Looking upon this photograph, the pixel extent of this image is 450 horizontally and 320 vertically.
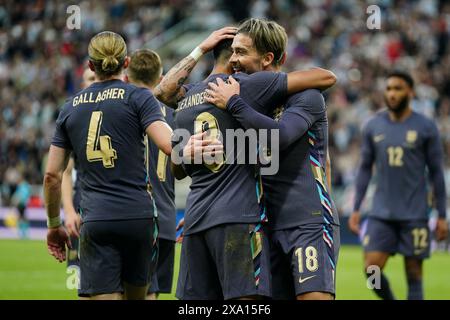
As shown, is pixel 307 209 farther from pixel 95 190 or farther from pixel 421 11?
pixel 421 11

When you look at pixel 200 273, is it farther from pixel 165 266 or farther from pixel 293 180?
pixel 165 266

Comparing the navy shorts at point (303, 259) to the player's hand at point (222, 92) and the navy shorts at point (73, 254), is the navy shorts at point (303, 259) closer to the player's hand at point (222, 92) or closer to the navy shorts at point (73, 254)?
the player's hand at point (222, 92)

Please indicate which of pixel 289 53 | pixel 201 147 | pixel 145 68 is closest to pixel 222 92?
pixel 201 147

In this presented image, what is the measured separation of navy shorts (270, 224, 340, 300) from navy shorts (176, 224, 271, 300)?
156mm

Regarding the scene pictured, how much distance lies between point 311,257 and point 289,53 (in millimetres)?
20197

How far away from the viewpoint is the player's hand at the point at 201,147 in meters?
5.49

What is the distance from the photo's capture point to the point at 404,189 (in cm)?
977

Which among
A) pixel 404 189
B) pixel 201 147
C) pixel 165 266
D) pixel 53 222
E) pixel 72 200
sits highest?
pixel 404 189

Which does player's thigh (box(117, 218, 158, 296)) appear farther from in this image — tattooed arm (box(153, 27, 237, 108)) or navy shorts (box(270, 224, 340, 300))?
navy shorts (box(270, 224, 340, 300))

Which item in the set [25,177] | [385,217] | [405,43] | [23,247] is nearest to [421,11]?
[405,43]

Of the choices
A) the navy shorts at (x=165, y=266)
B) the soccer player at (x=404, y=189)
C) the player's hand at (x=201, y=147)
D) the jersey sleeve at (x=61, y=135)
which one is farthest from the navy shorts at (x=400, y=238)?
the player's hand at (x=201, y=147)

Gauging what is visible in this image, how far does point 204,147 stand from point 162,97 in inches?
41.2

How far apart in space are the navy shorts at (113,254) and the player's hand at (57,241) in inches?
11.1

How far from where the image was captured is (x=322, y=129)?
5.86m
